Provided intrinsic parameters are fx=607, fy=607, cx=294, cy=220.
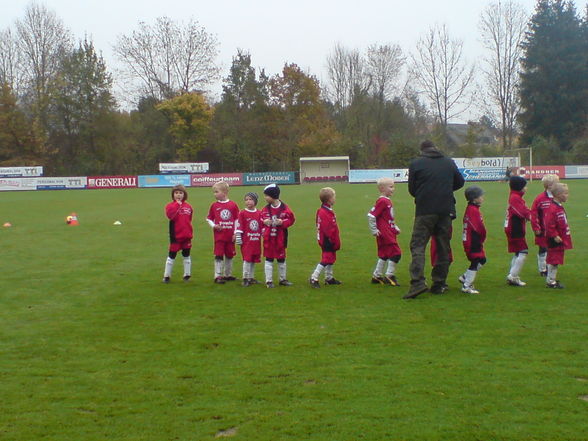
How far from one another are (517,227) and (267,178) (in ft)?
172

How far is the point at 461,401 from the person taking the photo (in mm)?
4520

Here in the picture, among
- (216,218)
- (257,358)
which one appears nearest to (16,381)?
(257,358)

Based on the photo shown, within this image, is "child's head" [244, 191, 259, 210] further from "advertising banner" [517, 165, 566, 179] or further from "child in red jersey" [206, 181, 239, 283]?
"advertising banner" [517, 165, 566, 179]

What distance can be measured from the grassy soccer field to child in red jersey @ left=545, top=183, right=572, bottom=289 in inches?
14.2

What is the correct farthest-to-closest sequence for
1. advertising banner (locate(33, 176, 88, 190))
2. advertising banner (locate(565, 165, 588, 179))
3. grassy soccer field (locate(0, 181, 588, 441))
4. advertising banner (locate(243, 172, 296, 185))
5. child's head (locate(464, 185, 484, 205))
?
advertising banner (locate(243, 172, 296, 185)) < advertising banner (locate(33, 176, 88, 190)) < advertising banner (locate(565, 165, 588, 179)) < child's head (locate(464, 185, 484, 205)) < grassy soccer field (locate(0, 181, 588, 441))

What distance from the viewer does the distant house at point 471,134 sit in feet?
203

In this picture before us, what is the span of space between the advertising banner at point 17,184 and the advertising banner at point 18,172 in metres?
1.10

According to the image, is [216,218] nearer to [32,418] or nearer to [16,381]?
[16,381]

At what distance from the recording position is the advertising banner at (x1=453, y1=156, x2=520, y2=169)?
54.4 m

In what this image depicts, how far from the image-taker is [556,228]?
28.4ft

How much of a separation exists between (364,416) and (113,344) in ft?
10.3

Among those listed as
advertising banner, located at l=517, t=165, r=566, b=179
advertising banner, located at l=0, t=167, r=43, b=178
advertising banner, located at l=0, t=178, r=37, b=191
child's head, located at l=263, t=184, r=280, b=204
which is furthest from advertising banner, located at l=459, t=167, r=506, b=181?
child's head, located at l=263, t=184, r=280, b=204

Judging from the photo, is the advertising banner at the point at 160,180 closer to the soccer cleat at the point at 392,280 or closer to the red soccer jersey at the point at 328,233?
the red soccer jersey at the point at 328,233

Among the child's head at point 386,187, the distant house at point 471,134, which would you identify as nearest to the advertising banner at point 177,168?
the distant house at point 471,134
